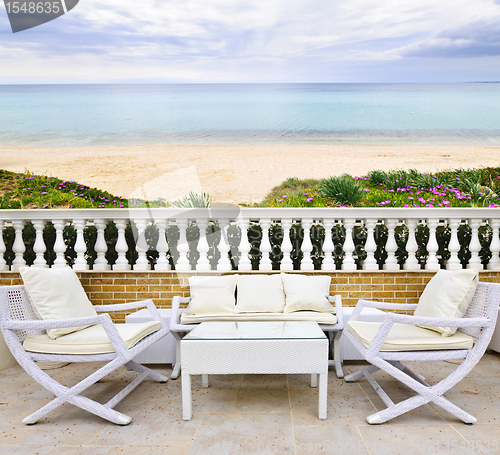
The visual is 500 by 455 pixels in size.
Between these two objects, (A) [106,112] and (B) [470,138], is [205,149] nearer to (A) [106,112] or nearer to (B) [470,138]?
(A) [106,112]

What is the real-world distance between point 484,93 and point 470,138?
393 cm

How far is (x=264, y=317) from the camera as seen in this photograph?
12.6 feet

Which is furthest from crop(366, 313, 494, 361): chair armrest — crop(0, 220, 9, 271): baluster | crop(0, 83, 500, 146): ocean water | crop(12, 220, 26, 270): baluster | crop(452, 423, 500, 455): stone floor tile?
crop(0, 83, 500, 146): ocean water

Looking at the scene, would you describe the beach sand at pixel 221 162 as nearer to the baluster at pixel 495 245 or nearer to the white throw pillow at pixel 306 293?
the baluster at pixel 495 245

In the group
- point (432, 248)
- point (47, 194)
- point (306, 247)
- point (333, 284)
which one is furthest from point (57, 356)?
point (47, 194)

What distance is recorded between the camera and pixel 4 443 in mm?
2631

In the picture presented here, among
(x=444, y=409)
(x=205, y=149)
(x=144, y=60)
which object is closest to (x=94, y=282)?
(x=444, y=409)

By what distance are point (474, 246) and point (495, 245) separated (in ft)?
Answer: 0.67

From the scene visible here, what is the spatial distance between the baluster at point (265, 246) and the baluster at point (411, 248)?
141cm

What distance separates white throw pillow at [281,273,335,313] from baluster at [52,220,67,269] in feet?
7.57

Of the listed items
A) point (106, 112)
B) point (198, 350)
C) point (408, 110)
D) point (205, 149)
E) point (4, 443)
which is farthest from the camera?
point (408, 110)

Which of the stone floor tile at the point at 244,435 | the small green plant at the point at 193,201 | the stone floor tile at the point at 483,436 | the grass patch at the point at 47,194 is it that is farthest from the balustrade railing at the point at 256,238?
the grass patch at the point at 47,194

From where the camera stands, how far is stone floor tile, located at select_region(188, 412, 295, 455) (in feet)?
8.29

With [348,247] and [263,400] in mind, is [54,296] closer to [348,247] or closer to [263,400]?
[263,400]
